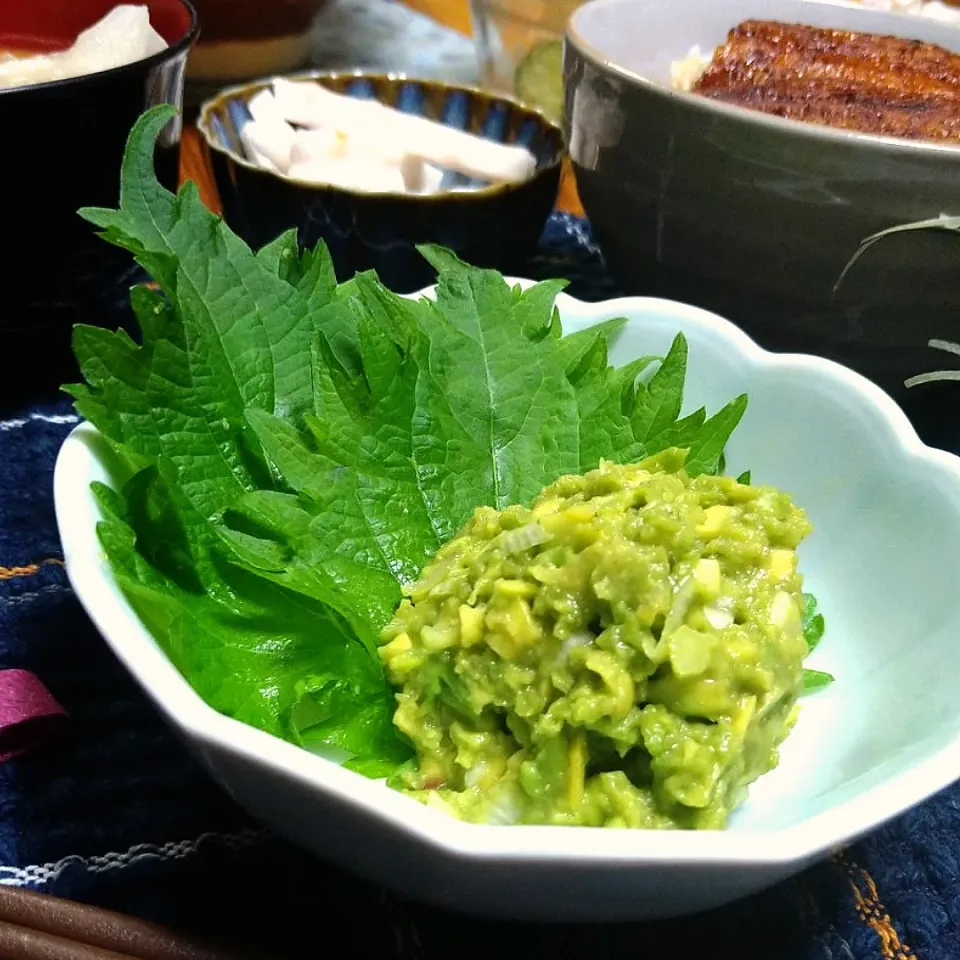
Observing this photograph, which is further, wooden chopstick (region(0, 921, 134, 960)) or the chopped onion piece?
the chopped onion piece

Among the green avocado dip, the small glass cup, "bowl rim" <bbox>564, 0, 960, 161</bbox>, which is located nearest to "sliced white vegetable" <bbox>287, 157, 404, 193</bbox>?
"bowl rim" <bbox>564, 0, 960, 161</bbox>

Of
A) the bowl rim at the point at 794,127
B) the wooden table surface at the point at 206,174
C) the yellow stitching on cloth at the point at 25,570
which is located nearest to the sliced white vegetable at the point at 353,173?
the wooden table surface at the point at 206,174

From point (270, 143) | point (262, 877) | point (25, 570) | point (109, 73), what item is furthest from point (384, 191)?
point (262, 877)

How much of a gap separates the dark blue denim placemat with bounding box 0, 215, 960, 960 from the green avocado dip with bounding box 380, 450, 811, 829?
0.29 feet

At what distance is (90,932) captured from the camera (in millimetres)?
622

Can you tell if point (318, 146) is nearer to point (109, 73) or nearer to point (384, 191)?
point (384, 191)

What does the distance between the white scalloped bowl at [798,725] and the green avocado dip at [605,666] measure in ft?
0.22

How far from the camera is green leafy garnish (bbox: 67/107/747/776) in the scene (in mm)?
790

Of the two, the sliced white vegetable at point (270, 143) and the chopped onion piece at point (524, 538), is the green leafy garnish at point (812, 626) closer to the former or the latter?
the chopped onion piece at point (524, 538)

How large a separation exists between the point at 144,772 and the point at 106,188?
59 centimetres

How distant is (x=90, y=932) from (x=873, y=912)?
54 cm

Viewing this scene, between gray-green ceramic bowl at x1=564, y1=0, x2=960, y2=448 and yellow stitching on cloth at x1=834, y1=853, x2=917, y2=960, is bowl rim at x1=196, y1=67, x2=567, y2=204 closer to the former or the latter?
gray-green ceramic bowl at x1=564, y1=0, x2=960, y2=448

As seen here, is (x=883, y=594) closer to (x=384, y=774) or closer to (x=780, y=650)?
(x=780, y=650)

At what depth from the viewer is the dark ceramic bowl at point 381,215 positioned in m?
1.25
